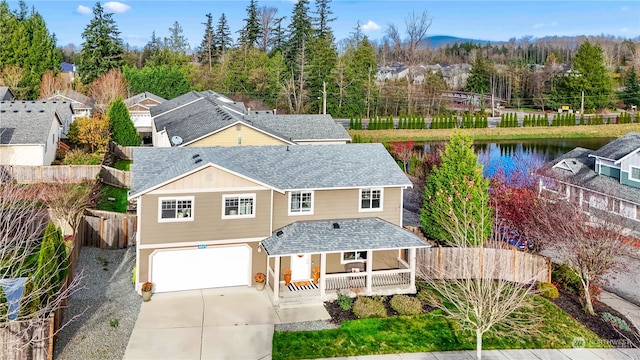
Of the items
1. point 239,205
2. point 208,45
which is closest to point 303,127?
point 239,205

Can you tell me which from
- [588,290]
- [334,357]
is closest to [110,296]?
[334,357]

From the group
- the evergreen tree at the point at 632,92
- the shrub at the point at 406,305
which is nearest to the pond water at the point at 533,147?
the evergreen tree at the point at 632,92

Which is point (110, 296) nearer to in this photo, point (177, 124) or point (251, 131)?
point (251, 131)

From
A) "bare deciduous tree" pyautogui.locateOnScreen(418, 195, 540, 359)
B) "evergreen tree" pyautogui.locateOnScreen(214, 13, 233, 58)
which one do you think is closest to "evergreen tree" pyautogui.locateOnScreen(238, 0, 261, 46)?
"evergreen tree" pyautogui.locateOnScreen(214, 13, 233, 58)

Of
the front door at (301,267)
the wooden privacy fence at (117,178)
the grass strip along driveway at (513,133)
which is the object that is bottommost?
the front door at (301,267)

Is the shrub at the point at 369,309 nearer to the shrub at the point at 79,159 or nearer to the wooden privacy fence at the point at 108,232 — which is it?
the wooden privacy fence at the point at 108,232

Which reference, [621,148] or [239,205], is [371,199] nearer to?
[239,205]
